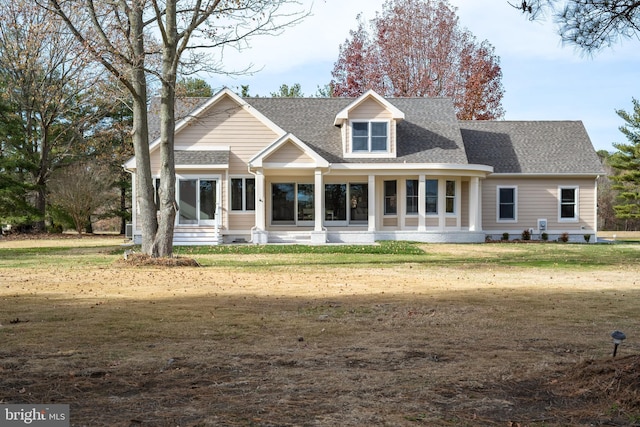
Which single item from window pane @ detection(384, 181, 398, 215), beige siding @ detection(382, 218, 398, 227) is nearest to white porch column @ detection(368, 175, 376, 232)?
beige siding @ detection(382, 218, 398, 227)

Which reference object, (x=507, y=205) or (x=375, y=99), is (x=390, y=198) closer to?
(x=375, y=99)

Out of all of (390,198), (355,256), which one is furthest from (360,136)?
(355,256)

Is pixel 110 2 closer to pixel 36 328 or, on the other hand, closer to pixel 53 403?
pixel 36 328

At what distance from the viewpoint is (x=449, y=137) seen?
29.2 meters

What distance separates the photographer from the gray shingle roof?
28.3 m

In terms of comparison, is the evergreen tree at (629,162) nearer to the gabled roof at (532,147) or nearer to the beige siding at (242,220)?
the gabled roof at (532,147)

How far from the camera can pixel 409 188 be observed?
28.1 m

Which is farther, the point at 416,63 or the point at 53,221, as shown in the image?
the point at 416,63

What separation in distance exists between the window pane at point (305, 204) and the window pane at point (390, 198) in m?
3.22

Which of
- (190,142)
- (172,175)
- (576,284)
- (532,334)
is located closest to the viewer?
(532,334)

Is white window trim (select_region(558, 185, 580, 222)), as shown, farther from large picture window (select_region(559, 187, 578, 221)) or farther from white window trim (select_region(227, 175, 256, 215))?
Answer: white window trim (select_region(227, 175, 256, 215))

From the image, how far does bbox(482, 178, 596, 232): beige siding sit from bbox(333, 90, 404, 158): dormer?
529cm

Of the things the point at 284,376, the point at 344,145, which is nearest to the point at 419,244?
the point at 344,145

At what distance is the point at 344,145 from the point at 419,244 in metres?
5.57
